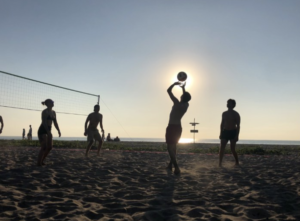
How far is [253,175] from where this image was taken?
5.23 metres

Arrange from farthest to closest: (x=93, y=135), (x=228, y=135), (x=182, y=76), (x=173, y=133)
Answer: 1. (x=93, y=135)
2. (x=228, y=135)
3. (x=182, y=76)
4. (x=173, y=133)

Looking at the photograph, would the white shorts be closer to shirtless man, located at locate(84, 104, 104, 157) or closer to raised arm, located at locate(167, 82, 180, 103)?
shirtless man, located at locate(84, 104, 104, 157)

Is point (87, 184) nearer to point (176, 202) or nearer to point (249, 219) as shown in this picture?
point (176, 202)

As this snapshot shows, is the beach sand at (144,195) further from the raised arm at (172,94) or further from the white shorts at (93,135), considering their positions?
the white shorts at (93,135)

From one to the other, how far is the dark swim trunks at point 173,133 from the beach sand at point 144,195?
66 cm

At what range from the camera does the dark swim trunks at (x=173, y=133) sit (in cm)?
544

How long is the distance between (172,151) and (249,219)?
9.15 ft

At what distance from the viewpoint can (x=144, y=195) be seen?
3.59 meters

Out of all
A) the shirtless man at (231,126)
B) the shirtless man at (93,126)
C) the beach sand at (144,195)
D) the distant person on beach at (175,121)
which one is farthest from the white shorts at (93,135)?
the shirtless man at (231,126)

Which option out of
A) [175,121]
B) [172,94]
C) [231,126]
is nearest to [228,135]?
[231,126]

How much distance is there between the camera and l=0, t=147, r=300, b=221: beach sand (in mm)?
2805

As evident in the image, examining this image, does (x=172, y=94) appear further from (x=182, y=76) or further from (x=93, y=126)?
(x=93, y=126)

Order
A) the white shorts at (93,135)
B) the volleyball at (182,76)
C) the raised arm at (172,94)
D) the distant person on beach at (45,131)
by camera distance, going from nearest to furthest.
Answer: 1. the raised arm at (172,94)
2. the volleyball at (182,76)
3. the distant person on beach at (45,131)
4. the white shorts at (93,135)

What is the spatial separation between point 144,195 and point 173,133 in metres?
2.05
